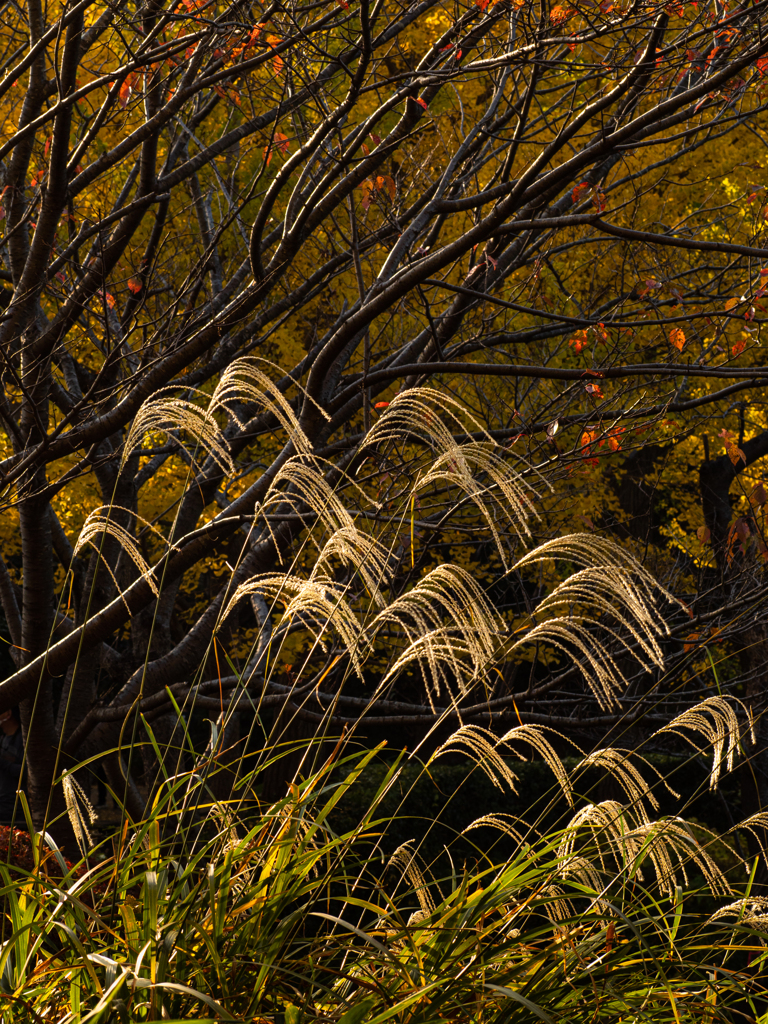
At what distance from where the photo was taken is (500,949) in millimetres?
1828

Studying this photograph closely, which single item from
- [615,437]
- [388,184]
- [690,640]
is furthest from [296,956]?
[388,184]

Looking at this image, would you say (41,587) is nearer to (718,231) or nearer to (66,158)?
(66,158)

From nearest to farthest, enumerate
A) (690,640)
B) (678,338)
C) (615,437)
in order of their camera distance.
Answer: (690,640) → (615,437) → (678,338)

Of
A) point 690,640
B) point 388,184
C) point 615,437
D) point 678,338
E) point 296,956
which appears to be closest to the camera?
point 296,956

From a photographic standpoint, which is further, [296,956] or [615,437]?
[615,437]

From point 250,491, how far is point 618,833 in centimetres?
259

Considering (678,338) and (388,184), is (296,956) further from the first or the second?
(388,184)

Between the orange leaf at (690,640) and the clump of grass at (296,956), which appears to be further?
the orange leaf at (690,640)

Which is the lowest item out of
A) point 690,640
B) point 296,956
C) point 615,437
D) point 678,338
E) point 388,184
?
point 690,640

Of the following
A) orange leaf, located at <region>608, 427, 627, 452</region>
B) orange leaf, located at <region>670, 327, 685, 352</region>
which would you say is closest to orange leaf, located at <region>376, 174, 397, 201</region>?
orange leaf, located at <region>670, 327, 685, 352</region>

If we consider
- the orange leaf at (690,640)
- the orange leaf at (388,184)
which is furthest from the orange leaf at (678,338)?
the orange leaf at (388,184)

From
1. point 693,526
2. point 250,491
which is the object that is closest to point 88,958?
point 250,491

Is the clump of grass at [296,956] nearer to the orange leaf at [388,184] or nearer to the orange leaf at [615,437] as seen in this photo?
the orange leaf at [615,437]

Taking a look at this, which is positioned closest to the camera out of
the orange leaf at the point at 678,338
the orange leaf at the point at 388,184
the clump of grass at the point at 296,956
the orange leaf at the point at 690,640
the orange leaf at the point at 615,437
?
the clump of grass at the point at 296,956
